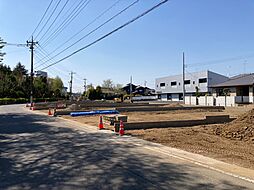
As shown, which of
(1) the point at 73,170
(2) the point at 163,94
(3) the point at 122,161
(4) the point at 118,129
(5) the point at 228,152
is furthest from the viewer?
(2) the point at 163,94

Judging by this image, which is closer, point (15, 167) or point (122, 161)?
point (15, 167)

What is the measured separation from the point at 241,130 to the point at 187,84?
85.6 metres

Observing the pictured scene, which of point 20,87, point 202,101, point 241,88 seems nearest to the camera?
point 241,88

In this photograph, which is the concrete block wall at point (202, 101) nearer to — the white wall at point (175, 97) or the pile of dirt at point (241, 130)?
the white wall at point (175, 97)

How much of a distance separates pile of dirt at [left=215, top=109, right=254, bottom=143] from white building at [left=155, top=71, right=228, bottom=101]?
62.6 metres

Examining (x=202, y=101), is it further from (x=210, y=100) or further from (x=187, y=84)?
(x=187, y=84)

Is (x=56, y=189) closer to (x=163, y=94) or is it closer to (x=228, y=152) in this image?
(x=228, y=152)

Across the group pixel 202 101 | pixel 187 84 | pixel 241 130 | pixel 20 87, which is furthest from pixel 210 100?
pixel 20 87

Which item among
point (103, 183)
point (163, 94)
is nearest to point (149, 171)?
point (103, 183)

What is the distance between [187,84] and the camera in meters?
102

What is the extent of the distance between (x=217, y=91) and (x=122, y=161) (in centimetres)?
6541

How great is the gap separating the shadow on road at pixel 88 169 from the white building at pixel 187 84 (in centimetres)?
7143

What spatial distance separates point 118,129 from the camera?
19109 millimetres

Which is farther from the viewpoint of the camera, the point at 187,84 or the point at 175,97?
the point at 175,97
